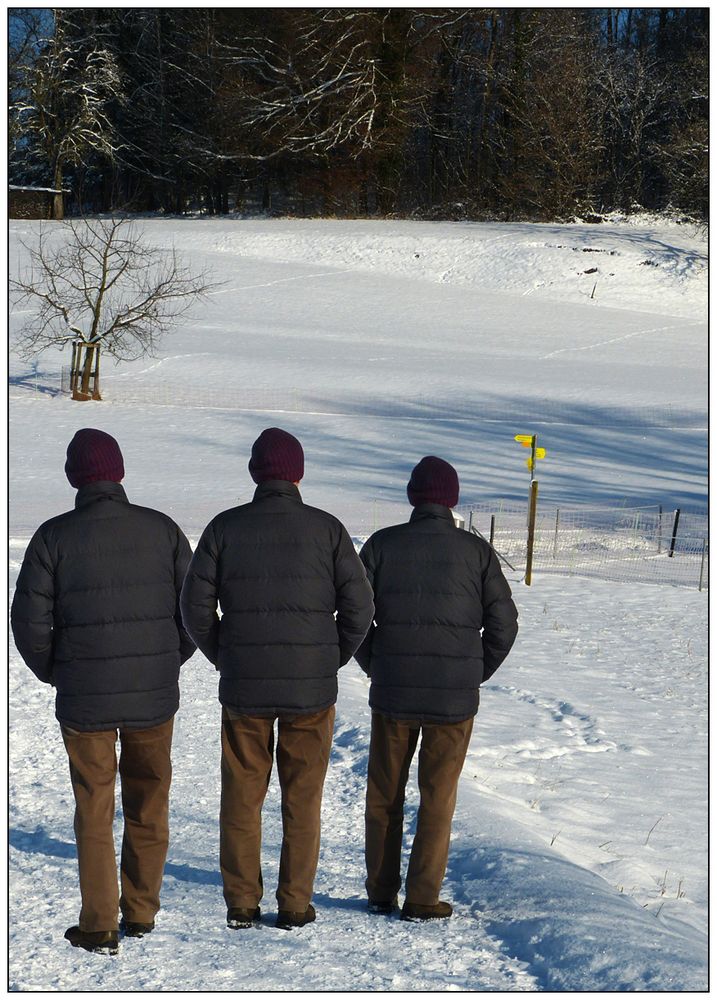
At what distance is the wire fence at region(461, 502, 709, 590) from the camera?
69.7ft

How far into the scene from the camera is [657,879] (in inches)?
278

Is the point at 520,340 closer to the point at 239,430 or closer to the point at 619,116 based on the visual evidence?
the point at 239,430

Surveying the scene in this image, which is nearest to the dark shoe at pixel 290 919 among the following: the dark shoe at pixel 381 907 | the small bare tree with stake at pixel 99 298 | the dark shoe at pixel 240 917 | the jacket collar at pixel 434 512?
the dark shoe at pixel 240 917

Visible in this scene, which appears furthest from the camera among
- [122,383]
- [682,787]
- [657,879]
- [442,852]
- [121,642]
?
[122,383]

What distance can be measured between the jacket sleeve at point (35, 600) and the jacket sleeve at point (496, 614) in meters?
1.80

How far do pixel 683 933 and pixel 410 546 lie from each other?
2.20 metres

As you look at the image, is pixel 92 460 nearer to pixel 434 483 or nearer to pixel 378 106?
pixel 434 483

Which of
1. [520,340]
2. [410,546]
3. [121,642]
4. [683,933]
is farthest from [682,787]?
[520,340]

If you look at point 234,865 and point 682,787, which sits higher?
point 234,865

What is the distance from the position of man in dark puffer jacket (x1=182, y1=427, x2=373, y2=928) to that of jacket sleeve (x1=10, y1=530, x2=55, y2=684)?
0.54 metres

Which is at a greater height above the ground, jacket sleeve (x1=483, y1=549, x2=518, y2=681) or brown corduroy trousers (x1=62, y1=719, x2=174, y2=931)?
jacket sleeve (x1=483, y1=549, x2=518, y2=681)

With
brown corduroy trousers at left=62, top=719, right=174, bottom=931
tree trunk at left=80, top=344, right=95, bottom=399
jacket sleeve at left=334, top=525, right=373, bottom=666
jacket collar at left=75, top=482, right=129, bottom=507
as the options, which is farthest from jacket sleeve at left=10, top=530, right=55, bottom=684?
tree trunk at left=80, top=344, right=95, bottom=399

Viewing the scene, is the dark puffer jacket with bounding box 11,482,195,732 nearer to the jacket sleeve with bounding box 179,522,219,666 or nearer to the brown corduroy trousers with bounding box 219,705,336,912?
the jacket sleeve with bounding box 179,522,219,666

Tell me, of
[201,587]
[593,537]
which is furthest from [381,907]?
[593,537]
